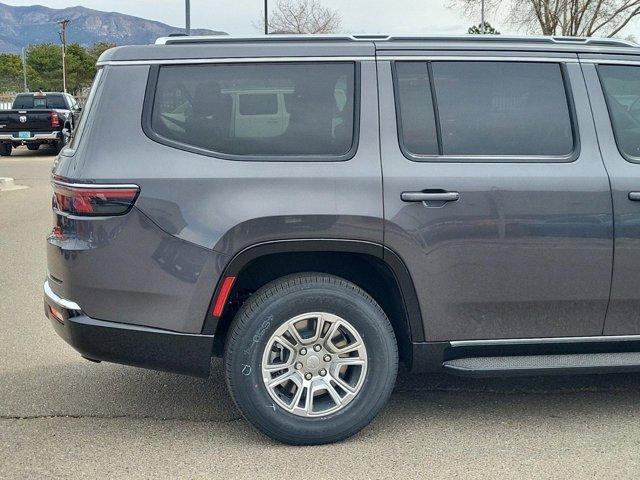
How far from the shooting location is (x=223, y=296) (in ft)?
12.8

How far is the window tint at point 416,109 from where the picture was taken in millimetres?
4066

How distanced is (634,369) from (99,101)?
2.95 m

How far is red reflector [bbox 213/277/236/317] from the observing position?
12.8 feet

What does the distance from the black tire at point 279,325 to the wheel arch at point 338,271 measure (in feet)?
0.36

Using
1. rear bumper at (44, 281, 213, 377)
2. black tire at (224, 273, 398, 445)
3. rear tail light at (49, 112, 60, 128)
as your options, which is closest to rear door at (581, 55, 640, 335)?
black tire at (224, 273, 398, 445)

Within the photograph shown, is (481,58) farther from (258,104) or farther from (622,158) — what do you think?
(258,104)

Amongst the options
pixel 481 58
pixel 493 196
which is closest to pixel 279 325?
pixel 493 196

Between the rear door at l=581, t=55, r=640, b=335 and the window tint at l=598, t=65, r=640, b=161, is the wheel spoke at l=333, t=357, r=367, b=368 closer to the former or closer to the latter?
the rear door at l=581, t=55, r=640, b=335

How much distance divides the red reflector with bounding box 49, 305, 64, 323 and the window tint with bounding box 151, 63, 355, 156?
1.00m

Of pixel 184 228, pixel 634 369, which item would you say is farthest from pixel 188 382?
pixel 634 369

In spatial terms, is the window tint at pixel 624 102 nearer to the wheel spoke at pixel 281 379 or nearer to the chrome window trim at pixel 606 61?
the chrome window trim at pixel 606 61

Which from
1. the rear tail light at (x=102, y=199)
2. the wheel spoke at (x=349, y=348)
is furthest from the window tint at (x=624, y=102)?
the rear tail light at (x=102, y=199)

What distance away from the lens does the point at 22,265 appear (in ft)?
28.5

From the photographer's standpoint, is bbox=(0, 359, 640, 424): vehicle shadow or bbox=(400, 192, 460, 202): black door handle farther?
bbox=(0, 359, 640, 424): vehicle shadow
